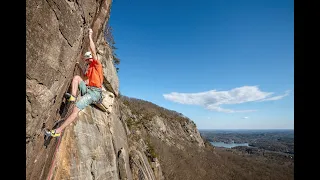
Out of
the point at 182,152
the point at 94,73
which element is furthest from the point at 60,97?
the point at 182,152

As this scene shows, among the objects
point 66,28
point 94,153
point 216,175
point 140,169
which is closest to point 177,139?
point 216,175

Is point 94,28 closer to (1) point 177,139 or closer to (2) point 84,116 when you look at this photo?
(2) point 84,116

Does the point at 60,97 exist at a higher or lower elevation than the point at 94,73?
lower

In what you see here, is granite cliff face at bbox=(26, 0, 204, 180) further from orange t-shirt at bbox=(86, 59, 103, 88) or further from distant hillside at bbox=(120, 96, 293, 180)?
distant hillside at bbox=(120, 96, 293, 180)

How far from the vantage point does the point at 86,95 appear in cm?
688

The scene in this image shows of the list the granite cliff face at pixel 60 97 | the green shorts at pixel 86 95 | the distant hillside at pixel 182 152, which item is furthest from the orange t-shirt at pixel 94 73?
the distant hillside at pixel 182 152

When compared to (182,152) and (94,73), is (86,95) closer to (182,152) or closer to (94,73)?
(94,73)

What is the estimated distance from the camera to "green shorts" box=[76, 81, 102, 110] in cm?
666

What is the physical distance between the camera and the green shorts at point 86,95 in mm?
6664

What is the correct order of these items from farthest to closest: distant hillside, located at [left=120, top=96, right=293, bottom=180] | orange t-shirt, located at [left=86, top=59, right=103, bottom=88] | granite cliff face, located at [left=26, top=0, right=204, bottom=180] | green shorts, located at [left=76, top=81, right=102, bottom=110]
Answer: distant hillside, located at [left=120, top=96, right=293, bottom=180] < orange t-shirt, located at [left=86, top=59, right=103, bottom=88] < green shorts, located at [left=76, top=81, right=102, bottom=110] < granite cliff face, located at [left=26, top=0, right=204, bottom=180]

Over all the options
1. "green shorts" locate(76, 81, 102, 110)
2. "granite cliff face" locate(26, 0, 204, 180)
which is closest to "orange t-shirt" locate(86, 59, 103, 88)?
"green shorts" locate(76, 81, 102, 110)

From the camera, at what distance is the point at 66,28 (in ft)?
17.5

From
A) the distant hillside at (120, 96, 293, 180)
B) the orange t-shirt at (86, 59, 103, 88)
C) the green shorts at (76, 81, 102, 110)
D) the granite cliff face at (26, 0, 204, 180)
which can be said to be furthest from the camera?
the distant hillside at (120, 96, 293, 180)
